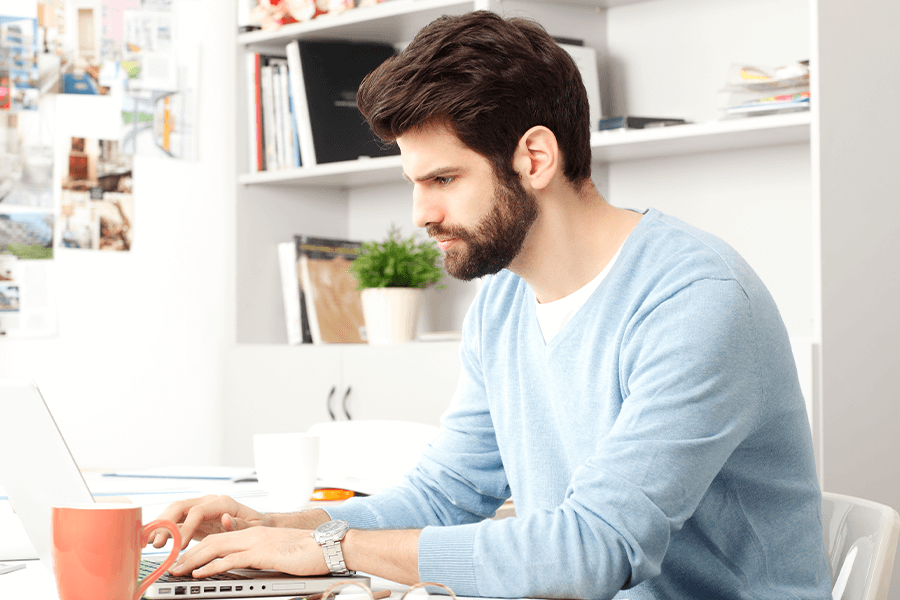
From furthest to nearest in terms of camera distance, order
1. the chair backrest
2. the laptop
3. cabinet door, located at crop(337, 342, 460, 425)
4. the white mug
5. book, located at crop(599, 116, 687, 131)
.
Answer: cabinet door, located at crop(337, 342, 460, 425) < book, located at crop(599, 116, 687, 131) < the white mug < the chair backrest < the laptop

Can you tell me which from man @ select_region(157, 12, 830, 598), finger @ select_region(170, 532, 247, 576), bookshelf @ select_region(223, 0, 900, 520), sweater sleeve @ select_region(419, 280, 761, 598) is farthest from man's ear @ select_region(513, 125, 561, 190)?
bookshelf @ select_region(223, 0, 900, 520)

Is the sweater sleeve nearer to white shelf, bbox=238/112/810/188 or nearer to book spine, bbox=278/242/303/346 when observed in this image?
white shelf, bbox=238/112/810/188

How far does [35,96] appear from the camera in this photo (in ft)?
8.87

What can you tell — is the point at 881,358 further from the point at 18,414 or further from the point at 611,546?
the point at 18,414

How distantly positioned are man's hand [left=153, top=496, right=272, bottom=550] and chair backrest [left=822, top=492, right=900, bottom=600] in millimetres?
671

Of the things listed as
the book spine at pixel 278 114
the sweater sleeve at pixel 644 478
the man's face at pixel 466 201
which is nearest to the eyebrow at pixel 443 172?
the man's face at pixel 466 201

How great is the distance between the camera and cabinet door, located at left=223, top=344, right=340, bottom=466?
110 inches

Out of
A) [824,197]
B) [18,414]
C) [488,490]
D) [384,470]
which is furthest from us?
[824,197]

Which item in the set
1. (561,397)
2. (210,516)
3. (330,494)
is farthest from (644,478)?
(330,494)

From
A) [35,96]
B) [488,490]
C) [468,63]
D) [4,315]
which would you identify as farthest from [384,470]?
[35,96]

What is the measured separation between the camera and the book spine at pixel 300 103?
2.84 metres

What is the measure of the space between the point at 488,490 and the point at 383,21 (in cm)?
175

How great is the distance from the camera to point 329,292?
2.95 m

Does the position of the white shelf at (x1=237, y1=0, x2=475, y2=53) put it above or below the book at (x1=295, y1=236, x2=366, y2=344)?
above
